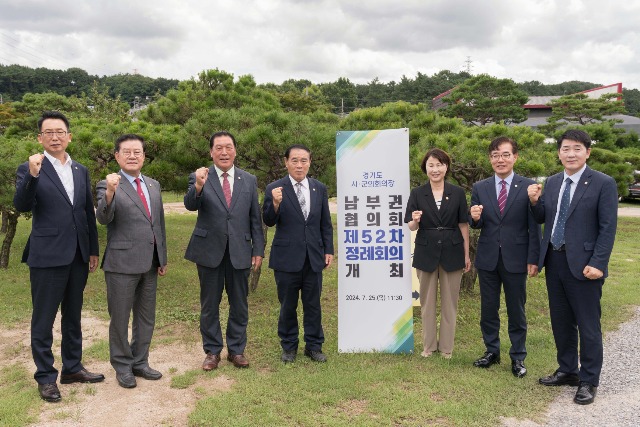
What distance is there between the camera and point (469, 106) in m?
23.5

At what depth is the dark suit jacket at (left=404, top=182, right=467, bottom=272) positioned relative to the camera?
3.72 metres

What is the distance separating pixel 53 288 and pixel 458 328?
3.52 metres

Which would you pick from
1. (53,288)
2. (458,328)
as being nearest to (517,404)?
(458,328)

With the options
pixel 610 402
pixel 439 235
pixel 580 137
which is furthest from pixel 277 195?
pixel 610 402

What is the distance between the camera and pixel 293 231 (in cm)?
375

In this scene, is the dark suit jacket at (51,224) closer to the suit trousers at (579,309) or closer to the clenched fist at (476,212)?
the clenched fist at (476,212)

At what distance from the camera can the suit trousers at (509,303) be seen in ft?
11.8

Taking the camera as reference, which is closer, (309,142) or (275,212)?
(275,212)

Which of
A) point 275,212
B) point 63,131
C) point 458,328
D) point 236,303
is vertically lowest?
point 458,328

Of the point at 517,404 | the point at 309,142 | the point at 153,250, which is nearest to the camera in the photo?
the point at 517,404

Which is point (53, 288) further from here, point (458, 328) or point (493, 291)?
point (458, 328)

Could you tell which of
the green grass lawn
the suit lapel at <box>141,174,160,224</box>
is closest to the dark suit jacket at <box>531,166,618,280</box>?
the green grass lawn

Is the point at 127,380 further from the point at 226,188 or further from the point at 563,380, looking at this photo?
the point at 563,380

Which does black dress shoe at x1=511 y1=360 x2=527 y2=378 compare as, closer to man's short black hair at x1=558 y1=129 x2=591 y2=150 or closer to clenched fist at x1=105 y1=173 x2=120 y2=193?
man's short black hair at x1=558 y1=129 x2=591 y2=150
